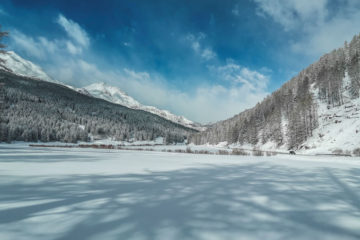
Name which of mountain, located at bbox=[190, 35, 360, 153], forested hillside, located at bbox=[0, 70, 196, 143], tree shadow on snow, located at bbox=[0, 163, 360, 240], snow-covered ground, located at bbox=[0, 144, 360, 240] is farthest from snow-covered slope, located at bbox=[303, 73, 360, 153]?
forested hillside, located at bbox=[0, 70, 196, 143]

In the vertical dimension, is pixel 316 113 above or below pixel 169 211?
above

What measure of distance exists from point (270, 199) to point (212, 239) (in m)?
1.85

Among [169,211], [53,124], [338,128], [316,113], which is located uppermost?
[316,113]

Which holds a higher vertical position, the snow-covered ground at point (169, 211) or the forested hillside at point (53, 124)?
the forested hillside at point (53, 124)

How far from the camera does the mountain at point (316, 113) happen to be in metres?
31.4

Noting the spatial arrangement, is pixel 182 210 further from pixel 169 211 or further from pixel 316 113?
pixel 316 113

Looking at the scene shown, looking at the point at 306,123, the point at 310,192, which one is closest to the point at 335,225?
the point at 310,192

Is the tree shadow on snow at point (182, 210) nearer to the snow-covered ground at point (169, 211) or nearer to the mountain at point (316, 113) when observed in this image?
the snow-covered ground at point (169, 211)

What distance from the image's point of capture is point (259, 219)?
209cm

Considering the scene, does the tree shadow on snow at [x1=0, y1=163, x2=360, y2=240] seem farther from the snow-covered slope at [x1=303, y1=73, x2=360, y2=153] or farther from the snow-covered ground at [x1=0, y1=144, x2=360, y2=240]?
the snow-covered slope at [x1=303, y1=73, x2=360, y2=153]

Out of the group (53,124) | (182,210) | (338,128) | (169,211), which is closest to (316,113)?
(338,128)

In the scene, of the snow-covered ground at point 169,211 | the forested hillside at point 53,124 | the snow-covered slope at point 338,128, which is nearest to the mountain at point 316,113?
the snow-covered slope at point 338,128

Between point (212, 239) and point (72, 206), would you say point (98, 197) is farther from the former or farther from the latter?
point (212, 239)

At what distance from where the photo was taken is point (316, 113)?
135ft
